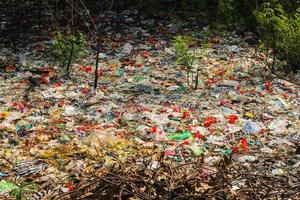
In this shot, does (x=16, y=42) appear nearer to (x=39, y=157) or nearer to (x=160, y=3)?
(x=160, y=3)

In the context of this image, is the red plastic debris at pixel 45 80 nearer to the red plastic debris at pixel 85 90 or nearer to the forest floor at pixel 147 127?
the forest floor at pixel 147 127

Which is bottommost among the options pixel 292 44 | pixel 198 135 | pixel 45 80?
pixel 45 80

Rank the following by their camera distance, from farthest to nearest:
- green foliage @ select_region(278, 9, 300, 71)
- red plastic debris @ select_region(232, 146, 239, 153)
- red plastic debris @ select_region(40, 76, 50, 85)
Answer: green foliage @ select_region(278, 9, 300, 71) → red plastic debris @ select_region(40, 76, 50, 85) → red plastic debris @ select_region(232, 146, 239, 153)

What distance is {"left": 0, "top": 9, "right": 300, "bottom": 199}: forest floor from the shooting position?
2.48 m

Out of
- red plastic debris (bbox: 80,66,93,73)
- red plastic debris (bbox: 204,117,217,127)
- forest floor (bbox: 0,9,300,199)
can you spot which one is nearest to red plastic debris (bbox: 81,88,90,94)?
forest floor (bbox: 0,9,300,199)

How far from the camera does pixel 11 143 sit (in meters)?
3.90

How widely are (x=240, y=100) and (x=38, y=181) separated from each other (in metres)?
2.30

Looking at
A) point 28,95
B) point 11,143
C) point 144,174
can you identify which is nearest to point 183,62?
point 28,95

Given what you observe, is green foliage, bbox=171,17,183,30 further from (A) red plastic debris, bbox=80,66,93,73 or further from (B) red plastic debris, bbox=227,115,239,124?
(B) red plastic debris, bbox=227,115,239,124

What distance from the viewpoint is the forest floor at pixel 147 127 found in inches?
97.5

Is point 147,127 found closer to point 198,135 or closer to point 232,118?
point 198,135

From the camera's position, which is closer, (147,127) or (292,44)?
(147,127)

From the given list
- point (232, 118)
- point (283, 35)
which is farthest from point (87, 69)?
point (283, 35)

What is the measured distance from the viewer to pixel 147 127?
420 centimetres
